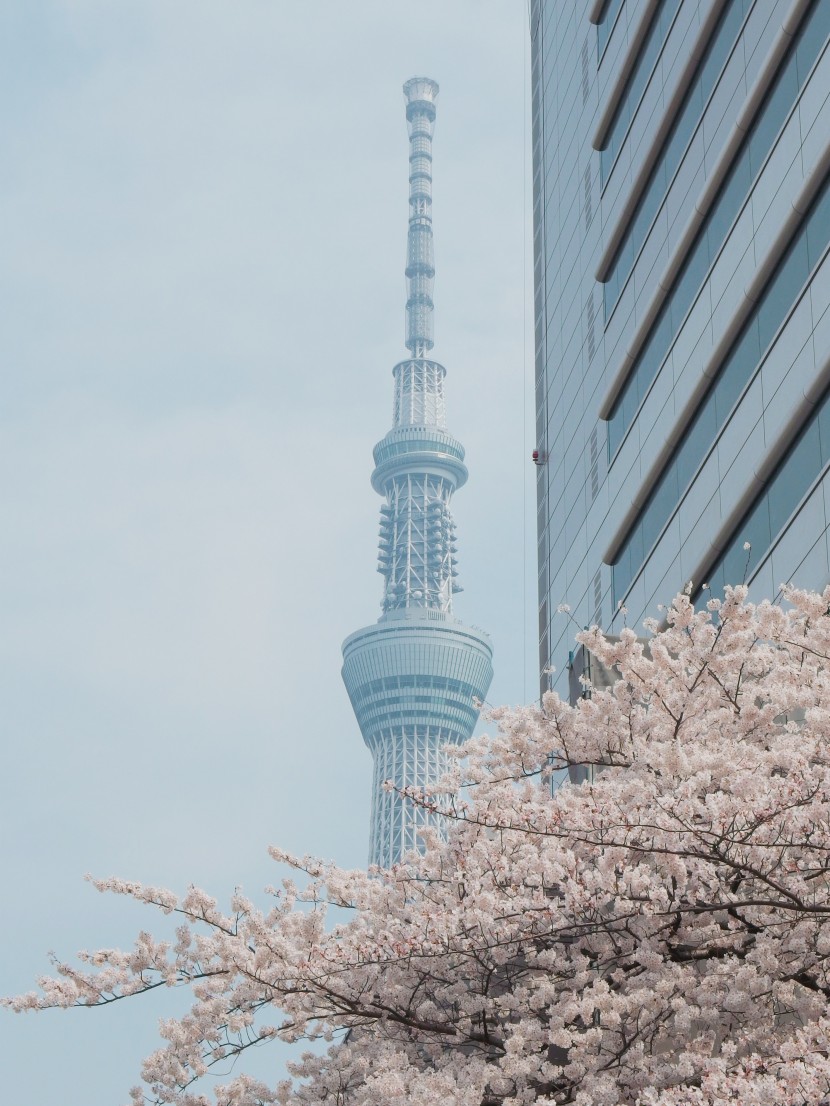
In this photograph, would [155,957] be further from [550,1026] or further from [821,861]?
[821,861]

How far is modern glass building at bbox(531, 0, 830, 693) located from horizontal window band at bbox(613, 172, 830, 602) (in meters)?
0.05

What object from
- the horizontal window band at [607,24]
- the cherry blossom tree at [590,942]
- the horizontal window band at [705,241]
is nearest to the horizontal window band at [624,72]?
the horizontal window band at [607,24]

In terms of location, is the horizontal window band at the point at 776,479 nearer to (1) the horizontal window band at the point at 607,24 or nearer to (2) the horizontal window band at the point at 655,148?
(2) the horizontal window band at the point at 655,148

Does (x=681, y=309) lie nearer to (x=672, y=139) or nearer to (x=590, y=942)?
(x=672, y=139)

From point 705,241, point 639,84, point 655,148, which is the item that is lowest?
point 705,241

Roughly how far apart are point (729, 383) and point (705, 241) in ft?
13.9

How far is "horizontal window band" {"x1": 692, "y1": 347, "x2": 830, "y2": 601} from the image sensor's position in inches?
980

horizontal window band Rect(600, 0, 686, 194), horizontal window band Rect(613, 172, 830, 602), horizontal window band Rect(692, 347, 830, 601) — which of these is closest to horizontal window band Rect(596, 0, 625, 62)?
horizontal window band Rect(600, 0, 686, 194)

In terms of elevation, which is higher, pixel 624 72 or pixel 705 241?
pixel 624 72

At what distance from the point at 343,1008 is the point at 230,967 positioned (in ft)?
3.75

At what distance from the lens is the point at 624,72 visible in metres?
40.5

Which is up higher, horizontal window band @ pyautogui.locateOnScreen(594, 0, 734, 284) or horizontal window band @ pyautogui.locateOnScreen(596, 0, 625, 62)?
horizontal window band @ pyautogui.locateOnScreen(596, 0, 625, 62)

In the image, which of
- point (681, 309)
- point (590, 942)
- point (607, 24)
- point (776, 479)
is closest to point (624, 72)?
point (607, 24)

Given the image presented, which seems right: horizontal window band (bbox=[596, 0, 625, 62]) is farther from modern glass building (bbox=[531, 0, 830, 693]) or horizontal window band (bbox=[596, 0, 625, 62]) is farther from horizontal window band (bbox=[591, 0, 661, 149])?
horizontal window band (bbox=[591, 0, 661, 149])
